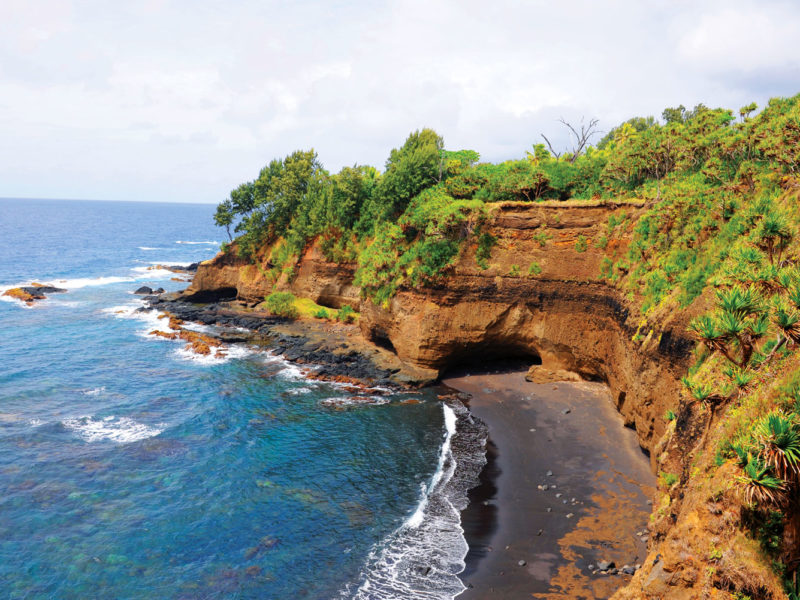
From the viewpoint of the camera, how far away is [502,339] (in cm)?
3859

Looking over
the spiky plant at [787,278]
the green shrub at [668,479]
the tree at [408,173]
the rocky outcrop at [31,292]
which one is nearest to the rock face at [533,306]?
the tree at [408,173]

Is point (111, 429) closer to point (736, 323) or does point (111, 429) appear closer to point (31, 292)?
point (736, 323)

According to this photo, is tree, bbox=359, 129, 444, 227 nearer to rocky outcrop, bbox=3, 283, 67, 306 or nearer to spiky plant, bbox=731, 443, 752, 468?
spiky plant, bbox=731, 443, 752, 468

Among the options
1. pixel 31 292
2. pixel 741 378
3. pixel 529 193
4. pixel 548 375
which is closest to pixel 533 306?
pixel 548 375

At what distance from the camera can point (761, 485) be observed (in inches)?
409

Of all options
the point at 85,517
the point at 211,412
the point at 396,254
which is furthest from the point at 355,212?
the point at 85,517

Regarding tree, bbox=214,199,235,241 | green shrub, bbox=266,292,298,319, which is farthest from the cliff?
tree, bbox=214,199,235,241

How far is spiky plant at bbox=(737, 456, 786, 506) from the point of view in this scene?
1026cm

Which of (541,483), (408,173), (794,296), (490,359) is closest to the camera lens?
(794,296)

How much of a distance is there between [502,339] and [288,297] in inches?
1008

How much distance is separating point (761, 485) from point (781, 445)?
3.10 feet

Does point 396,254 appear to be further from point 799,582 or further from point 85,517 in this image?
point 799,582

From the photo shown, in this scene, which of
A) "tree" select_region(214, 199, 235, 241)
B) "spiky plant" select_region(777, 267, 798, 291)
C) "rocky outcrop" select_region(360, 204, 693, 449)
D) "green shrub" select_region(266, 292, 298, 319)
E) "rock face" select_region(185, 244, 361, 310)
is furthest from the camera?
"tree" select_region(214, 199, 235, 241)

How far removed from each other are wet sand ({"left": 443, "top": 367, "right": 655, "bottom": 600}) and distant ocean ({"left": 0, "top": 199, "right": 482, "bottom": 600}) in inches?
61.0
